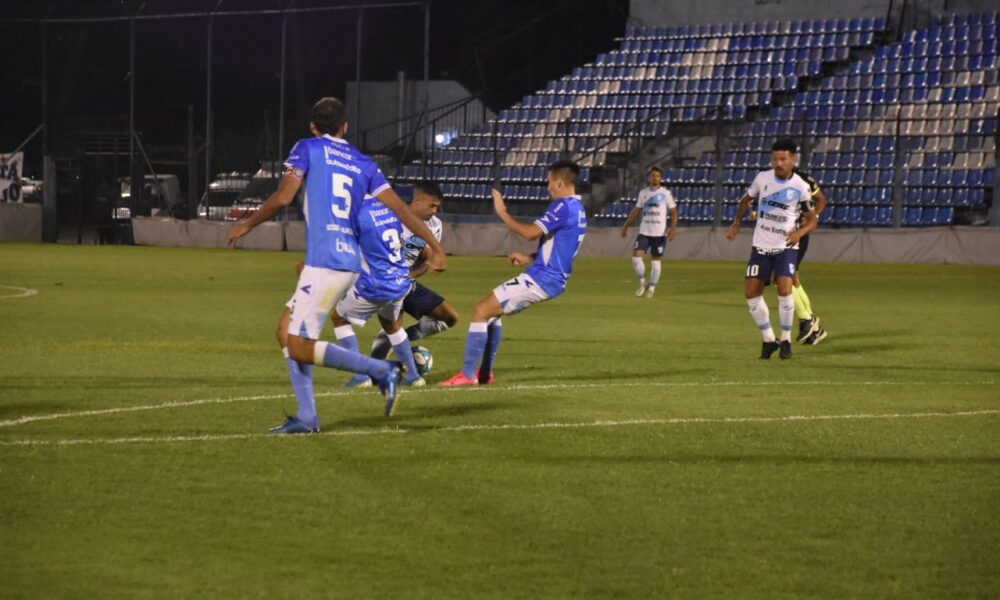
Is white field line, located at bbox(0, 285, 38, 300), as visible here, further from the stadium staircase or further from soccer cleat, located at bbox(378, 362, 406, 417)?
the stadium staircase

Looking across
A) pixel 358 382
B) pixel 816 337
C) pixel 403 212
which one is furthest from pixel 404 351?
pixel 816 337

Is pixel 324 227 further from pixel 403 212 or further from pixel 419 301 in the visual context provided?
pixel 419 301

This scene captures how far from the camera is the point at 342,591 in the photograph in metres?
5.34

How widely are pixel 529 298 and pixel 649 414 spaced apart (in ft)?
7.02

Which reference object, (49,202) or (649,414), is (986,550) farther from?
(49,202)

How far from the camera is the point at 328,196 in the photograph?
8.51 m

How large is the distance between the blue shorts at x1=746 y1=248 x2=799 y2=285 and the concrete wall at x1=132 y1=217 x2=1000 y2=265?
761 inches

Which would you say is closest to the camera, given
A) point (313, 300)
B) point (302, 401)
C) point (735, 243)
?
point (313, 300)

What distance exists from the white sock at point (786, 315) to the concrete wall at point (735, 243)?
19.3 metres

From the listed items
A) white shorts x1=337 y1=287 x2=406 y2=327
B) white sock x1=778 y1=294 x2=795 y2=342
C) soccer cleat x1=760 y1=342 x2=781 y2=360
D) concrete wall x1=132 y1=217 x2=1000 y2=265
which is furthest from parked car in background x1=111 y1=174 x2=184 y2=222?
white shorts x1=337 y1=287 x2=406 y2=327

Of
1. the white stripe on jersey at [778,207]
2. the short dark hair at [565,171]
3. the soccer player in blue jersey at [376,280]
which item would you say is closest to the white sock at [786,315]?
the white stripe on jersey at [778,207]

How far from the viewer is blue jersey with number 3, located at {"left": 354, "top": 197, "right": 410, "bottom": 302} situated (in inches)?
434

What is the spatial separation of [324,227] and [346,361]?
0.76 metres

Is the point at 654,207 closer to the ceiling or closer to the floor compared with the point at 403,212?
closer to the floor
